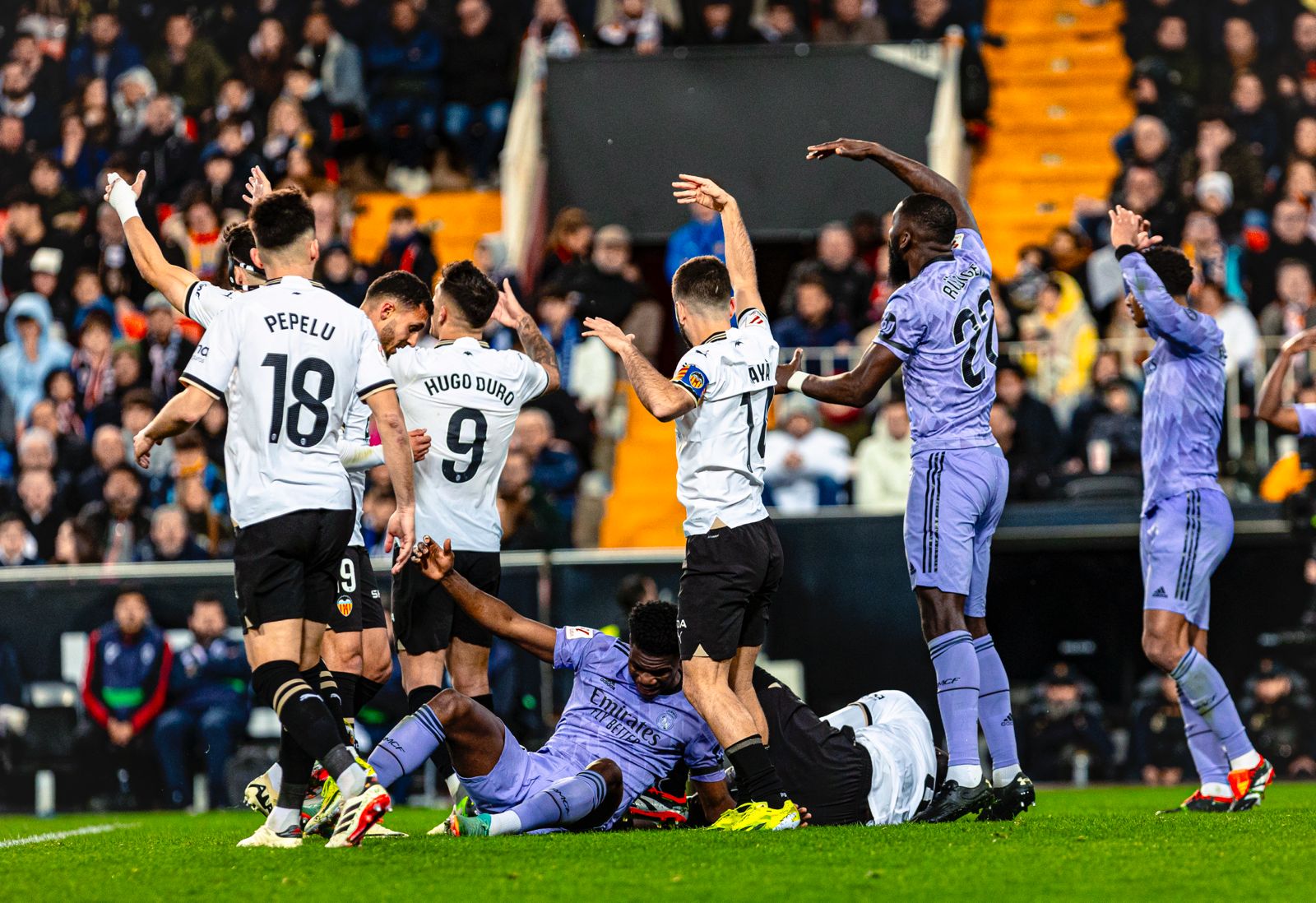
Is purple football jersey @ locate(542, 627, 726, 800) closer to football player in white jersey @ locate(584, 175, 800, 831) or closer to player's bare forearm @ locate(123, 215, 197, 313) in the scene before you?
football player in white jersey @ locate(584, 175, 800, 831)

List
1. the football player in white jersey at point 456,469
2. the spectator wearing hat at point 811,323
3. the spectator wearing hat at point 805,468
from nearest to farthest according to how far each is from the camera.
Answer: the football player in white jersey at point 456,469, the spectator wearing hat at point 805,468, the spectator wearing hat at point 811,323

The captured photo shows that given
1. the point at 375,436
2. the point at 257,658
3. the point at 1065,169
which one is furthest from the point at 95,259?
the point at 257,658

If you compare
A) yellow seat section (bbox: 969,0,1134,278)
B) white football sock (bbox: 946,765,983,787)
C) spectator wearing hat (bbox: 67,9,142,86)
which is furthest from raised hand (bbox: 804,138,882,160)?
spectator wearing hat (bbox: 67,9,142,86)

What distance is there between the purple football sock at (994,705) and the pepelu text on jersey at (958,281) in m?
1.47

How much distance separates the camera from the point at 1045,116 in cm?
1975

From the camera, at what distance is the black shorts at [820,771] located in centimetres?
761

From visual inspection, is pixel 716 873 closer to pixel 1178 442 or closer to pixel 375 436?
pixel 1178 442

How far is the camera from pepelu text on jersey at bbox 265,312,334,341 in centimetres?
663

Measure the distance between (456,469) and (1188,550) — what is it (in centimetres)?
354

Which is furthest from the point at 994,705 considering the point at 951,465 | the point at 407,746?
the point at 407,746

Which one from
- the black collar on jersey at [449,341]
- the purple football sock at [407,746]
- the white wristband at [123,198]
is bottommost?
the purple football sock at [407,746]

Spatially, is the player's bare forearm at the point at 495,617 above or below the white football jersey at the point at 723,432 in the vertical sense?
below

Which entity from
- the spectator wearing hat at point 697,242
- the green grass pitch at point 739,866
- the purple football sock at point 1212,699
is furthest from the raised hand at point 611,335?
the spectator wearing hat at point 697,242

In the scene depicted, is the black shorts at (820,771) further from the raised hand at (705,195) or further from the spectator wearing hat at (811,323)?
the spectator wearing hat at (811,323)
